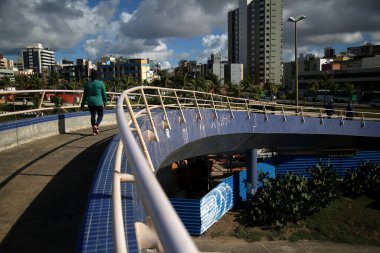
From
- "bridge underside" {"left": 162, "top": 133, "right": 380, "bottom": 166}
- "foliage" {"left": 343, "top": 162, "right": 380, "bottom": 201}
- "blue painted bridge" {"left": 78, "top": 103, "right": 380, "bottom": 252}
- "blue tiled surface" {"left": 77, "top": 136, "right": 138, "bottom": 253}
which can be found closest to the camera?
"blue tiled surface" {"left": 77, "top": 136, "right": 138, "bottom": 253}

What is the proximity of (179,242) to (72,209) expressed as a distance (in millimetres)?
3626

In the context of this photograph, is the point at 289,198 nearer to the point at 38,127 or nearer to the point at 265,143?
the point at 265,143

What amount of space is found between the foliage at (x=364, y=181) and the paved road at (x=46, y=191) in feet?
62.1

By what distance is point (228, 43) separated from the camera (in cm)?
15075

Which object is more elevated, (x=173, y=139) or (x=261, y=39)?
(x=261, y=39)

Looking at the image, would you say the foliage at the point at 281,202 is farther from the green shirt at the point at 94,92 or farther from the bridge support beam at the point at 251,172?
the green shirt at the point at 94,92

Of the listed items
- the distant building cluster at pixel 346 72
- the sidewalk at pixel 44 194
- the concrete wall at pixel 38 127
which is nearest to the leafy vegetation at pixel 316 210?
the concrete wall at pixel 38 127

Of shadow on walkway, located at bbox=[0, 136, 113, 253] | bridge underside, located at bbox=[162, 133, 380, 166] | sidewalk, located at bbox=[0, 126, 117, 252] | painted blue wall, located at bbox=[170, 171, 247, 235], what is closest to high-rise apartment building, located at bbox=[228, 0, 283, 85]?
bridge underside, located at bbox=[162, 133, 380, 166]

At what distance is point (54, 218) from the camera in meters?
3.93

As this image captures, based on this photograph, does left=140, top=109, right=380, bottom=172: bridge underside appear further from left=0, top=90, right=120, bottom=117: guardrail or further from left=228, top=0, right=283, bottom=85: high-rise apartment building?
left=228, top=0, right=283, bottom=85: high-rise apartment building

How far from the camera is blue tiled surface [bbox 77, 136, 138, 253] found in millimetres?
2490

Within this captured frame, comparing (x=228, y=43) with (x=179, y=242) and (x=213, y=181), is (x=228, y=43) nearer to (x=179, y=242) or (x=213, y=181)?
(x=213, y=181)

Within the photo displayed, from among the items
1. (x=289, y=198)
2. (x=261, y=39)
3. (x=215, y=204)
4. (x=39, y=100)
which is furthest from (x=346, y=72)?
(x=39, y=100)

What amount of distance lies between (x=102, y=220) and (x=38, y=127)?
713 cm
